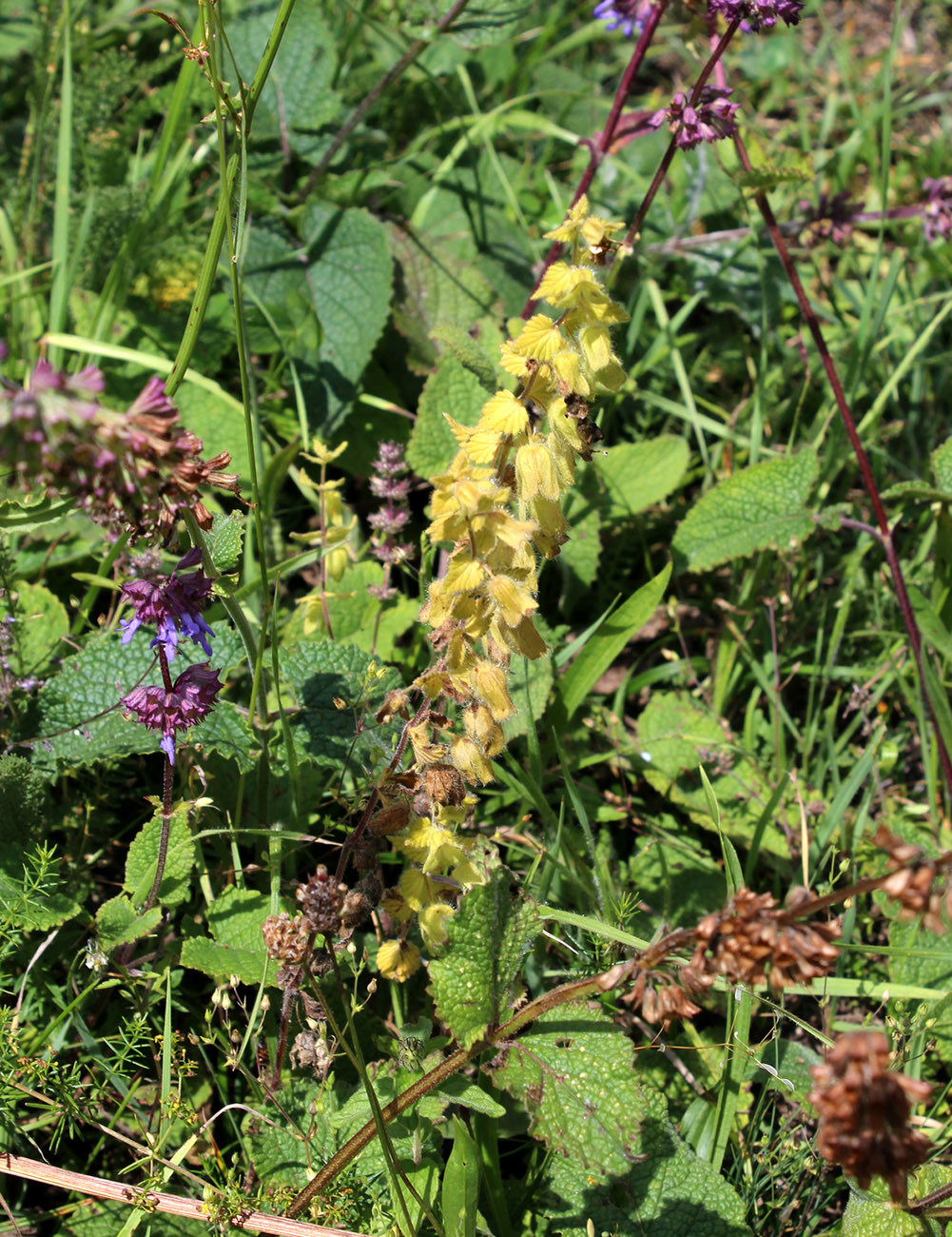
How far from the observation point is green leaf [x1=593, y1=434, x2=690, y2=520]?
129 inches

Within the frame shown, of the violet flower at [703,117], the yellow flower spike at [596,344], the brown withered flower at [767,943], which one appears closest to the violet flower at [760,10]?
the violet flower at [703,117]

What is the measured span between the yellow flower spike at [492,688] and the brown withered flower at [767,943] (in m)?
0.52

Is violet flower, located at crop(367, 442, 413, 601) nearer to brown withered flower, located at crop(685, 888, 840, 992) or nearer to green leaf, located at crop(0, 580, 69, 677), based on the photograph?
green leaf, located at crop(0, 580, 69, 677)

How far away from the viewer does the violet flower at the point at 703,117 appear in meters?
2.54

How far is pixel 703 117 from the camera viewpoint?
2.56 m

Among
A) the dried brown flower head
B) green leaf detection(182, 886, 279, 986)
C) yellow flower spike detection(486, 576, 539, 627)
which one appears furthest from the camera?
green leaf detection(182, 886, 279, 986)

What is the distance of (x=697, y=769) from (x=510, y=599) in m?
1.52

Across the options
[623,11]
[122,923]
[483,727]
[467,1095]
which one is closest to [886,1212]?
[467,1095]

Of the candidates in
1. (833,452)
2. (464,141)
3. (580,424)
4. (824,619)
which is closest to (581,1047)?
(580,424)

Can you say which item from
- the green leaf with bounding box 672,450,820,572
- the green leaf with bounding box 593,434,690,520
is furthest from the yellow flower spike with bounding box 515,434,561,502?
the green leaf with bounding box 593,434,690,520

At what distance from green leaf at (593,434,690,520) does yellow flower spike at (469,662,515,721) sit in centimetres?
168

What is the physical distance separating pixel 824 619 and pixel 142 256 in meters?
2.55

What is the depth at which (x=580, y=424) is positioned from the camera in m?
1.83

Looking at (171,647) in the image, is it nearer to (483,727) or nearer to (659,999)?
(483,727)
